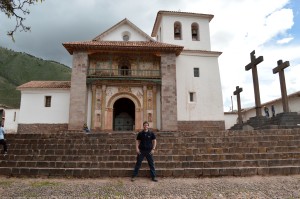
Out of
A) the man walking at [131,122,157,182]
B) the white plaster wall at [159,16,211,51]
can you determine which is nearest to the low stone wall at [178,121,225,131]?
the white plaster wall at [159,16,211,51]

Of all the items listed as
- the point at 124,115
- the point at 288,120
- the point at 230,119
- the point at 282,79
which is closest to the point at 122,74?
the point at 124,115

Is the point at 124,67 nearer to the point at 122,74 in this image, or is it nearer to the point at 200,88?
the point at 122,74

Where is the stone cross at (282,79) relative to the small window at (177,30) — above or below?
below

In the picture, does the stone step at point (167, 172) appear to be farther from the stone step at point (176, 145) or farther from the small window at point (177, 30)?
the small window at point (177, 30)

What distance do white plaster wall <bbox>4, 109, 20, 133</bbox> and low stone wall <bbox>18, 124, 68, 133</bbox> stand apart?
5.13 meters

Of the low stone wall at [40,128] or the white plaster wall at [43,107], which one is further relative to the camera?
the white plaster wall at [43,107]

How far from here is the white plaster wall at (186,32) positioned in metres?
18.1

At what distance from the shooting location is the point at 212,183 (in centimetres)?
579

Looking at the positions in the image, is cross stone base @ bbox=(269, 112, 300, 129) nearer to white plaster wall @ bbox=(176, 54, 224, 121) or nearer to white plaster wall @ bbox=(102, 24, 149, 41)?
white plaster wall @ bbox=(176, 54, 224, 121)

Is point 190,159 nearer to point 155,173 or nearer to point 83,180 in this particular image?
point 155,173

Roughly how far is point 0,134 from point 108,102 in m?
8.08

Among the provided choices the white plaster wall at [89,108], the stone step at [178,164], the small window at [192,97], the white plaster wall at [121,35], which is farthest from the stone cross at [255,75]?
the white plaster wall at [89,108]

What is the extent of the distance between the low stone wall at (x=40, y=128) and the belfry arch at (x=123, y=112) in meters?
2.83

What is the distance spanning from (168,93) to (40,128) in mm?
8135
